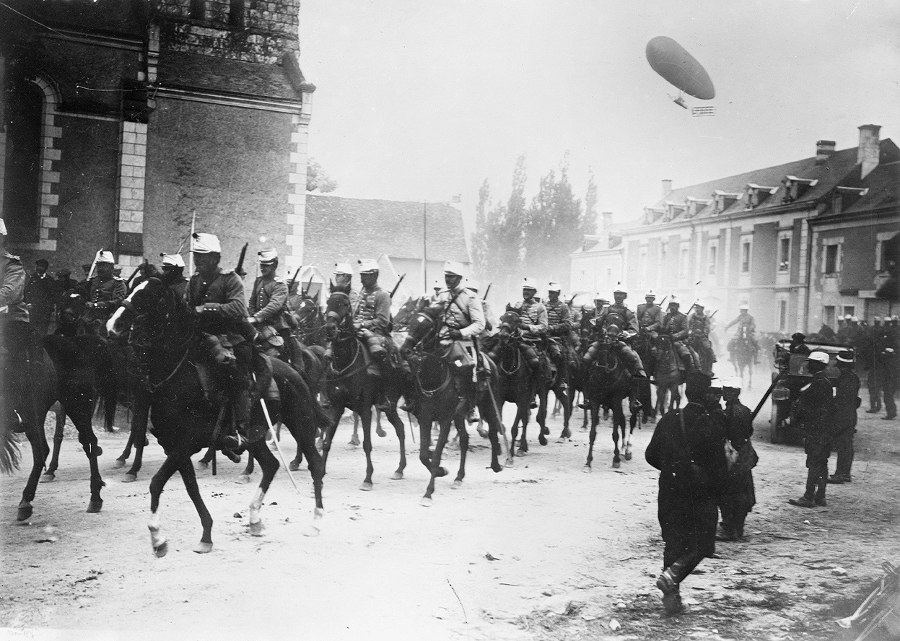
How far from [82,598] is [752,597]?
4.43m

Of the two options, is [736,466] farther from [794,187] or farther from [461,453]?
[461,453]

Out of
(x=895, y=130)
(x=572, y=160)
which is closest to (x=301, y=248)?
(x=572, y=160)

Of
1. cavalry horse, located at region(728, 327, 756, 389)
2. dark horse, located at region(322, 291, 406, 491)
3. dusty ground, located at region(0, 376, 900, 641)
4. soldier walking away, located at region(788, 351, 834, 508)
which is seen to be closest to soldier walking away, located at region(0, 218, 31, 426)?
dusty ground, located at region(0, 376, 900, 641)

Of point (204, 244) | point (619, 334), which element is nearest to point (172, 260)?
point (204, 244)

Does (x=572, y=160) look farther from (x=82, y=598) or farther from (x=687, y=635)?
(x=82, y=598)

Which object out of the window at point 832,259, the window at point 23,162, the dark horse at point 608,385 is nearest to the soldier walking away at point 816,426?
the window at point 832,259

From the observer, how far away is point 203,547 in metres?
5.20

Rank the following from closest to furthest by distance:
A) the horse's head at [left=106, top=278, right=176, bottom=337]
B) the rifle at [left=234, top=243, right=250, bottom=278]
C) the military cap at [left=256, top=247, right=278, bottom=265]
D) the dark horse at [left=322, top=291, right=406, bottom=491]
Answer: the horse's head at [left=106, top=278, right=176, bottom=337], the rifle at [left=234, top=243, right=250, bottom=278], the military cap at [left=256, top=247, right=278, bottom=265], the dark horse at [left=322, top=291, right=406, bottom=491]

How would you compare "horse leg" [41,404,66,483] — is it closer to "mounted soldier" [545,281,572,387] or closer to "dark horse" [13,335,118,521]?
"dark horse" [13,335,118,521]

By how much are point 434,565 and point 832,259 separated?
13.0 feet

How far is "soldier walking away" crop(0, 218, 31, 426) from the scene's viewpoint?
5.43 meters

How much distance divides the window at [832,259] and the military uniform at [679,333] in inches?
46.0

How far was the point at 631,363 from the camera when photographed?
8.70 meters

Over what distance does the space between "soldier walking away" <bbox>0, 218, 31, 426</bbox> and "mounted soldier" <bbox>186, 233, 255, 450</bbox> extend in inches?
50.0
